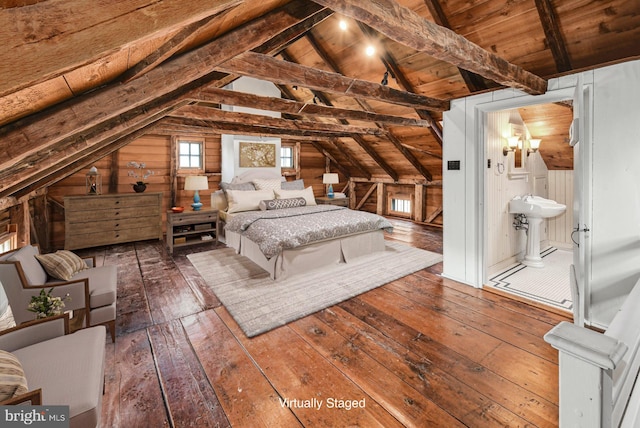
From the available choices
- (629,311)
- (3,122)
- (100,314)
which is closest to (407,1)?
(629,311)

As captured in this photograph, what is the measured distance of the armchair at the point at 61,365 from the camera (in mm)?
1193

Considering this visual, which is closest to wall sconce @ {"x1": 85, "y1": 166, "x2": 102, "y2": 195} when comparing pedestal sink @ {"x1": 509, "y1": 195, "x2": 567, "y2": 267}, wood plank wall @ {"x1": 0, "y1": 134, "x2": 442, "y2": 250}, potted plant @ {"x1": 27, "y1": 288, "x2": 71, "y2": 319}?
wood plank wall @ {"x1": 0, "y1": 134, "x2": 442, "y2": 250}

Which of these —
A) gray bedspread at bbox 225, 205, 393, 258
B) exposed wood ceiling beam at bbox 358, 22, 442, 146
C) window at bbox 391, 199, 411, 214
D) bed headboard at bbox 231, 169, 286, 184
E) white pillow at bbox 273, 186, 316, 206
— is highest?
exposed wood ceiling beam at bbox 358, 22, 442, 146

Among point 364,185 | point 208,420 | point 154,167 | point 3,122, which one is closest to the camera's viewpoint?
point 3,122

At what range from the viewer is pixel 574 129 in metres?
2.46

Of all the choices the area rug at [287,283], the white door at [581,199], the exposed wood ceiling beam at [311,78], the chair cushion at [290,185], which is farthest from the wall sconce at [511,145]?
the chair cushion at [290,185]

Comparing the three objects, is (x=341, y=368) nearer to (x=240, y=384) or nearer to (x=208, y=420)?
(x=240, y=384)

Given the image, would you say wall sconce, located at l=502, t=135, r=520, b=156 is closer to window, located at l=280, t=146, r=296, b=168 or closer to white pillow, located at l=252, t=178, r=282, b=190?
white pillow, located at l=252, t=178, r=282, b=190

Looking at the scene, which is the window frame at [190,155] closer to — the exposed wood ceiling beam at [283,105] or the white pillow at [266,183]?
the white pillow at [266,183]

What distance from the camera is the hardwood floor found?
1676 millimetres

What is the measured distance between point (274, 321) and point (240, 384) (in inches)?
30.7

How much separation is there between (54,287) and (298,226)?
250 centimetres

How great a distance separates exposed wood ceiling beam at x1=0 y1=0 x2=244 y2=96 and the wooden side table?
480cm

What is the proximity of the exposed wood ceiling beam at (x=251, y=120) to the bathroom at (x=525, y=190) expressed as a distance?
2.55 meters
